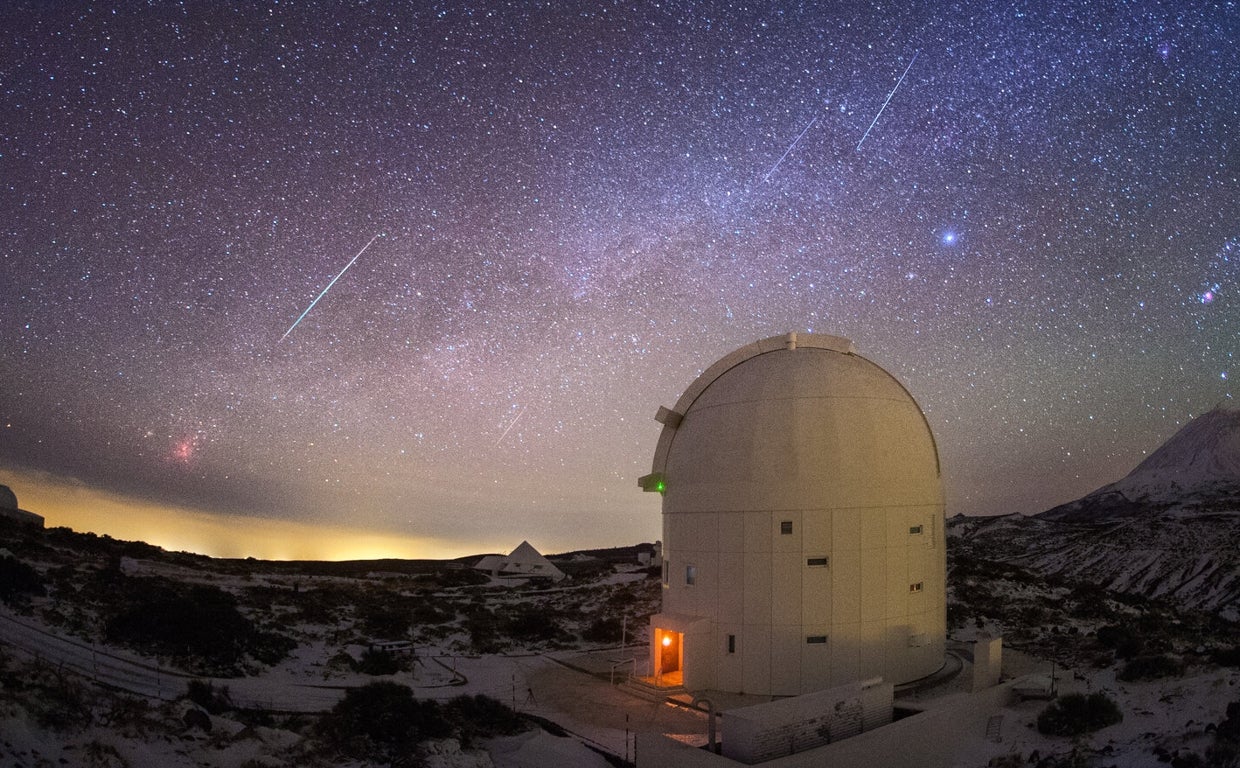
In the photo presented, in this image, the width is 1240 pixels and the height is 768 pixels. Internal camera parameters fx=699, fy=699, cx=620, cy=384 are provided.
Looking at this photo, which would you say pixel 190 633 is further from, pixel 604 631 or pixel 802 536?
pixel 802 536

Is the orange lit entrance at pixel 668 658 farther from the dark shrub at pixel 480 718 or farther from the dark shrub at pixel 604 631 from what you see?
the dark shrub at pixel 604 631

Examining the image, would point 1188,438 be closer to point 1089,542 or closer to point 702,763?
point 1089,542

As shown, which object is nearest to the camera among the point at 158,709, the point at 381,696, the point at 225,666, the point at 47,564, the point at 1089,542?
the point at 158,709

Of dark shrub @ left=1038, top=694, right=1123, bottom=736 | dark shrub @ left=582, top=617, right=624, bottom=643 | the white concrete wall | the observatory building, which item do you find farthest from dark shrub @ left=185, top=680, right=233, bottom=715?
dark shrub @ left=1038, top=694, right=1123, bottom=736

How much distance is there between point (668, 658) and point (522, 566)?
4267 cm

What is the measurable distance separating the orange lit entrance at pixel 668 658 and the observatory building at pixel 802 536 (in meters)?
0.06

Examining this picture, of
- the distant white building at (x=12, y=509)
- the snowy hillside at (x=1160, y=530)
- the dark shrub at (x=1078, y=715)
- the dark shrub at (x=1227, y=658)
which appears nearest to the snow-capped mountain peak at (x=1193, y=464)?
the snowy hillside at (x=1160, y=530)

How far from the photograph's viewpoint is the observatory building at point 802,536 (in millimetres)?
17344

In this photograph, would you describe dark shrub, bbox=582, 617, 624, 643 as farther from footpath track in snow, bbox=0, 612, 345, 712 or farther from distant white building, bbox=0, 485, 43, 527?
distant white building, bbox=0, 485, 43, 527

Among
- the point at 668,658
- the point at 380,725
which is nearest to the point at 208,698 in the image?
the point at 380,725

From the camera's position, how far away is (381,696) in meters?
14.9

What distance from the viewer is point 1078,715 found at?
14.0 meters

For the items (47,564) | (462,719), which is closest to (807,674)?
(462,719)

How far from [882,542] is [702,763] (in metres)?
8.30
